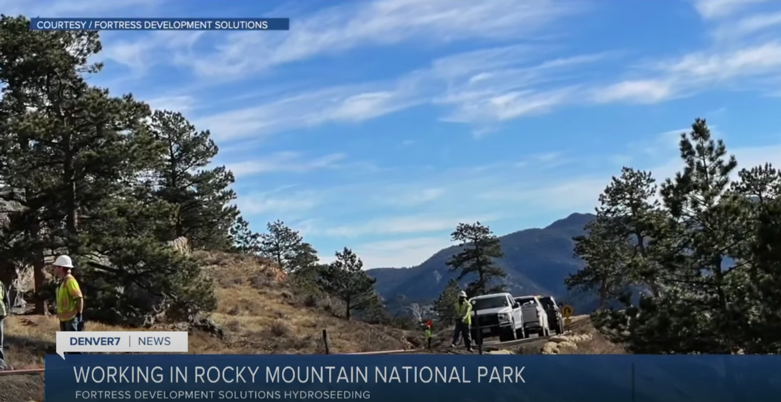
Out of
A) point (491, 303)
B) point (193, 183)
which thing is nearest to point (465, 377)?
point (491, 303)

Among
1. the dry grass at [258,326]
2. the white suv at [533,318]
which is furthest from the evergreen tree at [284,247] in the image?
the white suv at [533,318]

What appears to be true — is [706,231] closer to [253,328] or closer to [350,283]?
[253,328]

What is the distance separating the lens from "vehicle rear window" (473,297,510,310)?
3036cm

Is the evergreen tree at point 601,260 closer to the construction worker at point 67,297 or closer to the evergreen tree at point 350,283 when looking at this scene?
the evergreen tree at point 350,283

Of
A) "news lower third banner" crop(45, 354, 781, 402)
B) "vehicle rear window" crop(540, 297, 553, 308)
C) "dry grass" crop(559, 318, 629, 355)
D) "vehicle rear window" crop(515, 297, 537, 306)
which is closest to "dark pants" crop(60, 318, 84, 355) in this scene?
"news lower third banner" crop(45, 354, 781, 402)

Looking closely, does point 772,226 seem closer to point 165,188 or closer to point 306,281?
point 165,188

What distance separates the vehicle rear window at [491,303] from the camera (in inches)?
1195

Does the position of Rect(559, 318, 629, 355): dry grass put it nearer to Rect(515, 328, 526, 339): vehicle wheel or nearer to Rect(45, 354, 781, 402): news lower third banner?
Rect(515, 328, 526, 339): vehicle wheel

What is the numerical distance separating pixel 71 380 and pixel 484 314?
19958mm

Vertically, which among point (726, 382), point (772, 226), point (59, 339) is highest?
point (772, 226)

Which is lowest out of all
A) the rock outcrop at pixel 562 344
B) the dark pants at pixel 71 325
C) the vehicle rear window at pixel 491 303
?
the rock outcrop at pixel 562 344

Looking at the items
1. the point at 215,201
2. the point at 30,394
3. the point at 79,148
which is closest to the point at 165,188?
the point at 215,201

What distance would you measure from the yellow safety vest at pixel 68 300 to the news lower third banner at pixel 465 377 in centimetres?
180

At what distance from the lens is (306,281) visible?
208ft
